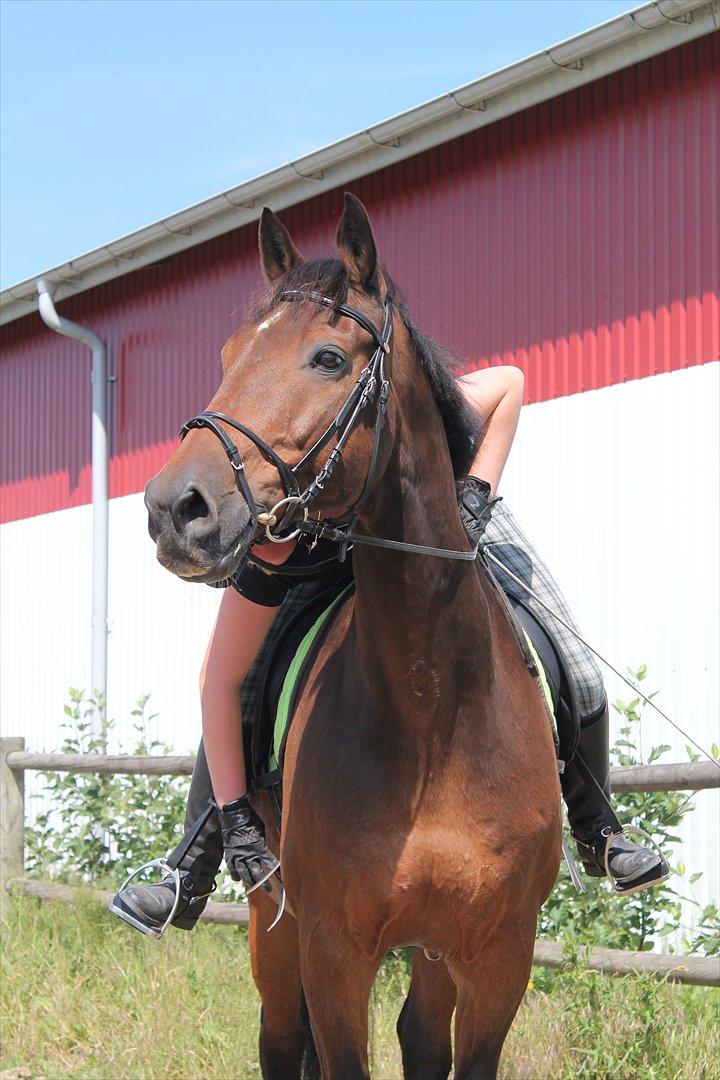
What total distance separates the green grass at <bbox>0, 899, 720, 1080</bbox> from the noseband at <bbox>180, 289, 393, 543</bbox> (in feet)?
8.84

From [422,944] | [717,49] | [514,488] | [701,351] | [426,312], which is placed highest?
[717,49]

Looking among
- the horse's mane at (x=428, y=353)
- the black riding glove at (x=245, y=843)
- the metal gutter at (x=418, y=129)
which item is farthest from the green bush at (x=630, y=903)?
the metal gutter at (x=418, y=129)

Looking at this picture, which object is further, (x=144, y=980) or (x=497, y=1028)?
(x=144, y=980)

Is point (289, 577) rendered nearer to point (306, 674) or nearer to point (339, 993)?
point (306, 674)

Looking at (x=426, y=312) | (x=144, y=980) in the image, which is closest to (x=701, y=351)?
(x=426, y=312)

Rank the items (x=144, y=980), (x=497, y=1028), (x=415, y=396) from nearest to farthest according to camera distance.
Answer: (x=415, y=396) → (x=497, y=1028) → (x=144, y=980)

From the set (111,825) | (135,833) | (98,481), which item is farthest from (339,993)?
(98,481)

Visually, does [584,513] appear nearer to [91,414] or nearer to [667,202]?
[667,202]

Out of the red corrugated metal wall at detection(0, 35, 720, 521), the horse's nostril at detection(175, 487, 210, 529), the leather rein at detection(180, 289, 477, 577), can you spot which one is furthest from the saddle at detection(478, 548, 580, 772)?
the red corrugated metal wall at detection(0, 35, 720, 521)

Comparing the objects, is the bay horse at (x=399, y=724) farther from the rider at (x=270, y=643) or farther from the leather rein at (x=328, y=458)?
the rider at (x=270, y=643)

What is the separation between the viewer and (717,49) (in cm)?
784

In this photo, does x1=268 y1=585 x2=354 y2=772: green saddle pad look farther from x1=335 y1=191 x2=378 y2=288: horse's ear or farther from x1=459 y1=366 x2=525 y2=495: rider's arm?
x1=335 y1=191 x2=378 y2=288: horse's ear

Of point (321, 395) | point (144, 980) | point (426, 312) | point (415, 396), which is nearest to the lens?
point (321, 395)

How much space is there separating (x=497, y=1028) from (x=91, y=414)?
10.8m
